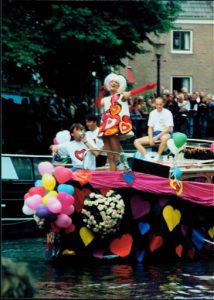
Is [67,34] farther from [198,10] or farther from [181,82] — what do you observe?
[181,82]

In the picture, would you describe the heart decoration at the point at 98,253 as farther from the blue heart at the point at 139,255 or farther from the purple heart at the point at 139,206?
the purple heart at the point at 139,206

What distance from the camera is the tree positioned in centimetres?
2855

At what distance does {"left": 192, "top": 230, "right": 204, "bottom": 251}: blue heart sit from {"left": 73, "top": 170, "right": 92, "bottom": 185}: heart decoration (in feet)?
7.72

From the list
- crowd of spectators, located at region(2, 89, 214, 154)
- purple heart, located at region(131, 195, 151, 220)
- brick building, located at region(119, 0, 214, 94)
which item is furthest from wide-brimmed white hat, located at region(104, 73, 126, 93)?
brick building, located at region(119, 0, 214, 94)

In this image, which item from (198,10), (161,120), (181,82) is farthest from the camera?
(181,82)

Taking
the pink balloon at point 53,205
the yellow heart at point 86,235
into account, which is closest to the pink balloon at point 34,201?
the pink balloon at point 53,205

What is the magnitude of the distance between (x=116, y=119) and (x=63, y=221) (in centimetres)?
219

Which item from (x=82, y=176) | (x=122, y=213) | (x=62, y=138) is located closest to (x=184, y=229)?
(x=122, y=213)

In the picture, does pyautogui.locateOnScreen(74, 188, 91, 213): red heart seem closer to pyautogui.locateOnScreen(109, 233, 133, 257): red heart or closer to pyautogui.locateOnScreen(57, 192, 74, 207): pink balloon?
pyautogui.locateOnScreen(57, 192, 74, 207): pink balloon

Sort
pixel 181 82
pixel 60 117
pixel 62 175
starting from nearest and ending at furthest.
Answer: pixel 62 175
pixel 60 117
pixel 181 82

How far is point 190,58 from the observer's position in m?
51.2

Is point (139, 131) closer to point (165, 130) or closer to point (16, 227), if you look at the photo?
point (16, 227)

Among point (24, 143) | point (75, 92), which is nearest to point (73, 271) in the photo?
point (24, 143)

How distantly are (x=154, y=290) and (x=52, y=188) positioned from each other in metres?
2.94
